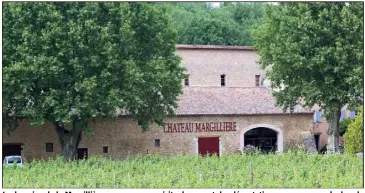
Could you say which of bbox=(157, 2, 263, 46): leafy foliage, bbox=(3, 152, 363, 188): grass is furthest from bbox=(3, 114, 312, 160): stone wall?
bbox=(157, 2, 263, 46): leafy foliage

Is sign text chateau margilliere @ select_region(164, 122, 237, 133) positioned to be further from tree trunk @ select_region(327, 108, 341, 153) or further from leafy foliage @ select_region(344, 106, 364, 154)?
leafy foliage @ select_region(344, 106, 364, 154)

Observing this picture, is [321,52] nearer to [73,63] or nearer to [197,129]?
[197,129]

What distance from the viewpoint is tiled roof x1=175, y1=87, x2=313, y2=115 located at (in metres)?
37.6

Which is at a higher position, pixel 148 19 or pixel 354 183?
pixel 148 19

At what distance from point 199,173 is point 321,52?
434 inches

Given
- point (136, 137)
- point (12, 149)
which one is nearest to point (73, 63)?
point (12, 149)

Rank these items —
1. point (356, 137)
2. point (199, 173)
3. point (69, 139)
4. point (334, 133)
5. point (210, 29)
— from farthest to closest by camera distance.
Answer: point (210, 29) → point (334, 133) → point (69, 139) → point (356, 137) → point (199, 173)

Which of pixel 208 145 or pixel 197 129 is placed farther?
pixel 208 145

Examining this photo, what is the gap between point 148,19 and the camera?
3189 cm

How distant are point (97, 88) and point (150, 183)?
29.3ft

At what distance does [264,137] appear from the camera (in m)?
38.5

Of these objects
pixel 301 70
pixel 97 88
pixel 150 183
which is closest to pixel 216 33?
pixel 301 70

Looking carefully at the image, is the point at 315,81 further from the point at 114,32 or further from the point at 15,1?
the point at 15,1

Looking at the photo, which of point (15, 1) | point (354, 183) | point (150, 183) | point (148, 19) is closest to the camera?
point (354, 183)
